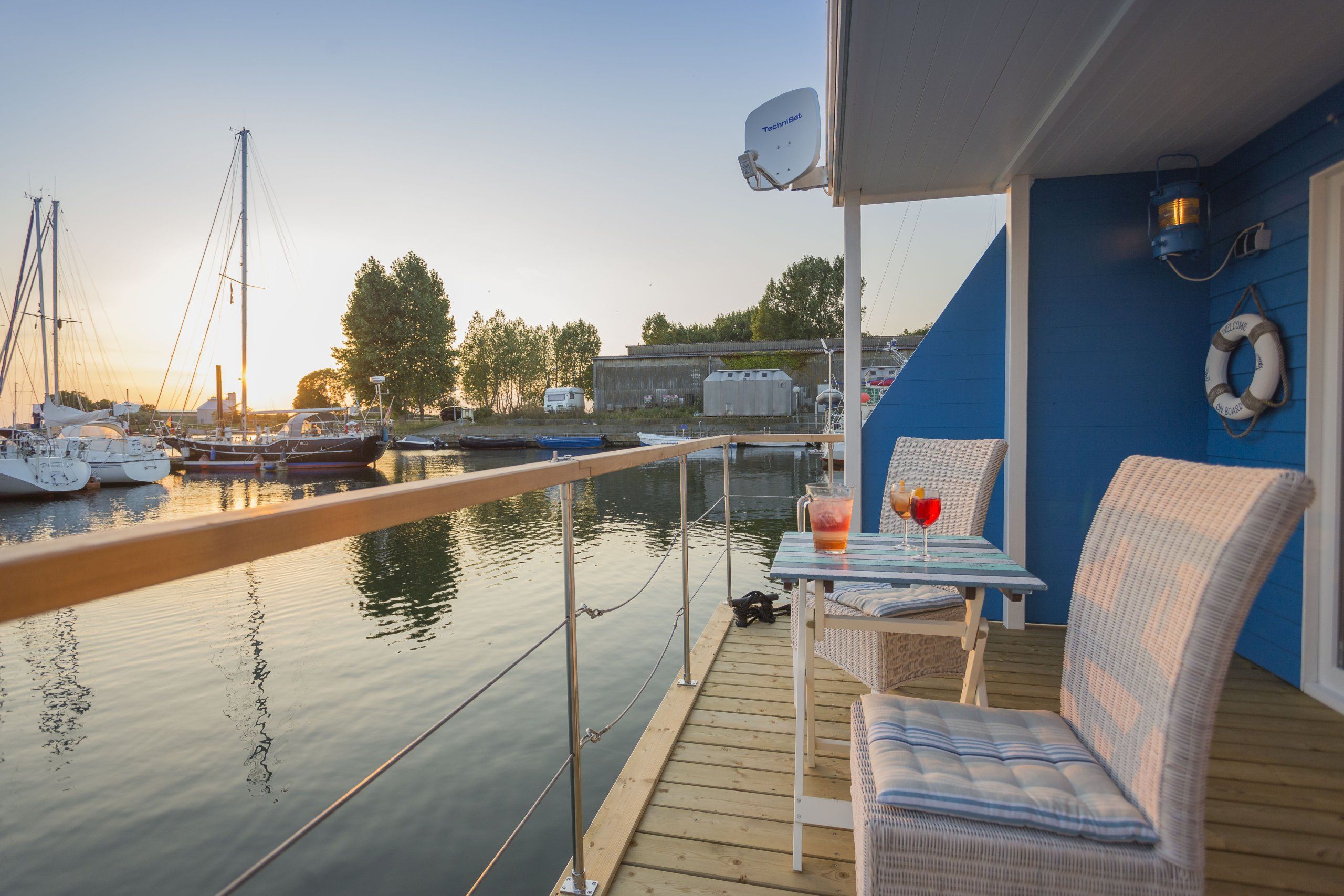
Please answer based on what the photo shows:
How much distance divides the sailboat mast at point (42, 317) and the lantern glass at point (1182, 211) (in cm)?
2248

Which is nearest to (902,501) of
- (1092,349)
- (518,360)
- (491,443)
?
(1092,349)

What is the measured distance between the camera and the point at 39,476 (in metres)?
13.4

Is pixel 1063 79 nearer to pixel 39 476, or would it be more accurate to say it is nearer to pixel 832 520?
pixel 832 520

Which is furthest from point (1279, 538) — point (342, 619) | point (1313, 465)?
point (342, 619)

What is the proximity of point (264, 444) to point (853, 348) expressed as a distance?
66.0 ft

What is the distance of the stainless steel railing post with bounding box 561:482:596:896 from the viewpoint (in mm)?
1247

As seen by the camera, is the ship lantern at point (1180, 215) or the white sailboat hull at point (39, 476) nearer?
the ship lantern at point (1180, 215)

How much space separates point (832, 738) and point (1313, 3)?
7.95 ft

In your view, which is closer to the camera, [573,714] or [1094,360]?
[573,714]

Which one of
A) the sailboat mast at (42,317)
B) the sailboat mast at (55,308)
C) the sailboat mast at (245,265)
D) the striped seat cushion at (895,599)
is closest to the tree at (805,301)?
the sailboat mast at (245,265)

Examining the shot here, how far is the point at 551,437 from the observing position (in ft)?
82.7

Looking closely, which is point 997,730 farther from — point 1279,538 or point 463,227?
point 463,227

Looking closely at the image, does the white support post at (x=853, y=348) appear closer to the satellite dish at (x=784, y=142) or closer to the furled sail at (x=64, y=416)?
the satellite dish at (x=784, y=142)

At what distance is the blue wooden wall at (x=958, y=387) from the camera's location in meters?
3.31
